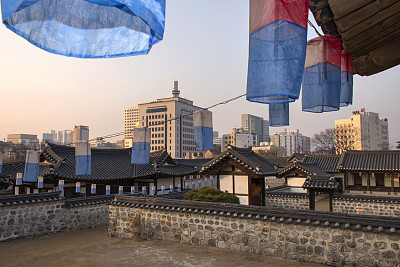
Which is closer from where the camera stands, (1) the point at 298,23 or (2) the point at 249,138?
(1) the point at 298,23

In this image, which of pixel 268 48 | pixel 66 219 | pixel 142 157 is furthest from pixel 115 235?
pixel 268 48

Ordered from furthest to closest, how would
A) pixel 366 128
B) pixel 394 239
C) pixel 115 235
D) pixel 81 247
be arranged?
pixel 366 128 → pixel 115 235 → pixel 81 247 → pixel 394 239

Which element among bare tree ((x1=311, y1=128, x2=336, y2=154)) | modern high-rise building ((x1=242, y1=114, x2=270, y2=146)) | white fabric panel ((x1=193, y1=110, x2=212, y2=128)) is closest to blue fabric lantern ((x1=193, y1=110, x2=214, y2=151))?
white fabric panel ((x1=193, y1=110, x2=212, y2=128))

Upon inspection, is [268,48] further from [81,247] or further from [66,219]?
[66,219]

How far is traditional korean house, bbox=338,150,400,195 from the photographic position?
82.5ft

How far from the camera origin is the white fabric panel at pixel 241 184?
57.9 ft

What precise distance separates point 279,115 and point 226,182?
12356mm

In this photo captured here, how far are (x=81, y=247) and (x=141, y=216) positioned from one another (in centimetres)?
278

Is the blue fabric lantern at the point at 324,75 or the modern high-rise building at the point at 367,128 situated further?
the modern high-rise building at the point at 367,128

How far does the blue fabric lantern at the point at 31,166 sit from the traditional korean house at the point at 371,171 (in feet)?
84.4

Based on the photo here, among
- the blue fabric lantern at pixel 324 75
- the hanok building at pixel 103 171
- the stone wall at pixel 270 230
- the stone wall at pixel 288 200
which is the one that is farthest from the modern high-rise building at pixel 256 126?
the blue fabric lantern at pixel 324 75

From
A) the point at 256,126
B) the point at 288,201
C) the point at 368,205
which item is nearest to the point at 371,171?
the point at 368,205

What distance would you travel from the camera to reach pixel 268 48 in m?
4.05

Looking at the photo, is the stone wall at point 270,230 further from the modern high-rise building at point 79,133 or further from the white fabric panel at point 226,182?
the modern high-rise building at point 79,133
